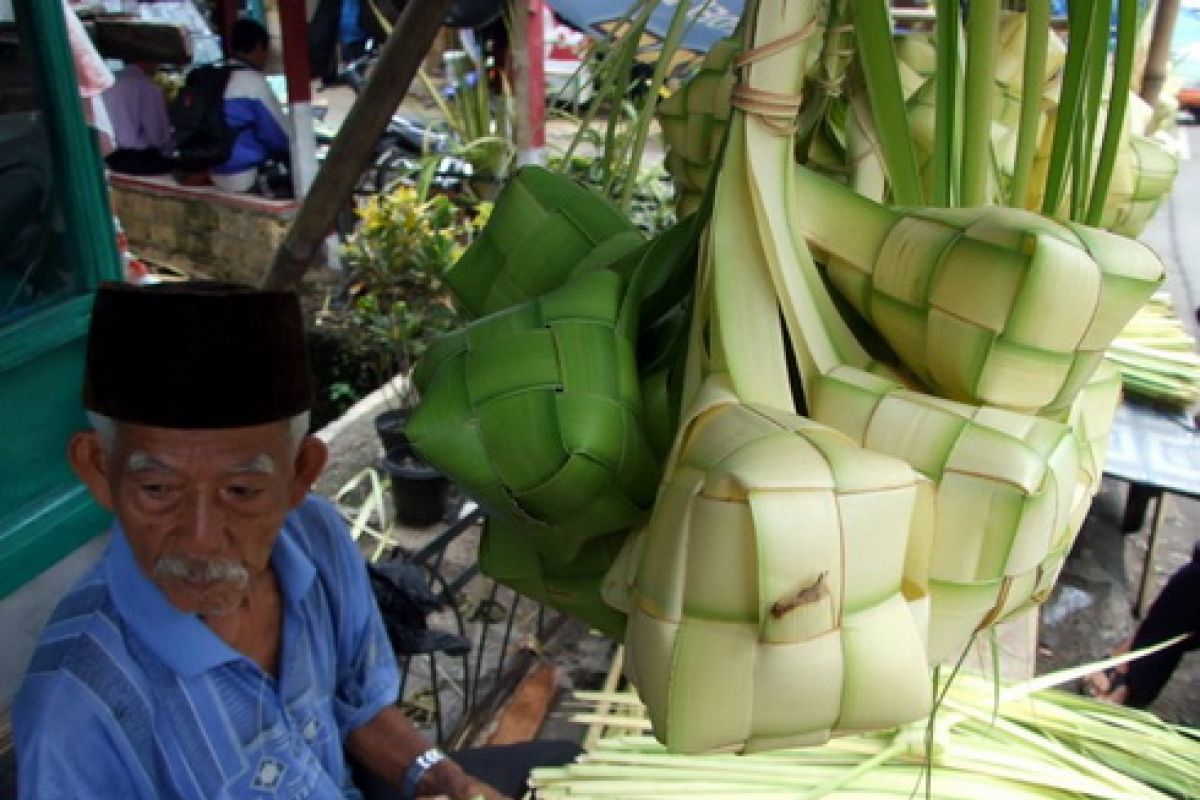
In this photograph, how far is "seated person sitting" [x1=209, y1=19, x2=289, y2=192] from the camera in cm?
490

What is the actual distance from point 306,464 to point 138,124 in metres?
4.83

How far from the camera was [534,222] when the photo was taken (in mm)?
545

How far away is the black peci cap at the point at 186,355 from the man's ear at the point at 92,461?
77 mm

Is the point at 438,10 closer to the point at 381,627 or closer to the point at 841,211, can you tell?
the point at 841,211

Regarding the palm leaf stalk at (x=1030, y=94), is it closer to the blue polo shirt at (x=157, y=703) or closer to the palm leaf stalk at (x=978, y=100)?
the palm leaf stalk at (x=978, y=100)

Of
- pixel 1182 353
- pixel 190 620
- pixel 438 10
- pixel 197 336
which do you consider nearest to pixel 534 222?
pixel 438 10

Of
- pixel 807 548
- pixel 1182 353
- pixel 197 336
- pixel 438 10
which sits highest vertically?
pixel 438 10

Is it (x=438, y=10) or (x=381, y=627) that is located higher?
(x=438, y=10)

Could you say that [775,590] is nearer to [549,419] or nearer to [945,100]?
[549,419]

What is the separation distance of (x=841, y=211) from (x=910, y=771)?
41.7 inches

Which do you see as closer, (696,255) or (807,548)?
(807,548)

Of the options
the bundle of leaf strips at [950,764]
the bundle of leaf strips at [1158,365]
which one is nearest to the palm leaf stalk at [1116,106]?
the bundle of leaf strips at [950,764]

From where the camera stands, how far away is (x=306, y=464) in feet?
3.92

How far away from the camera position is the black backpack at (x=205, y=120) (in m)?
4.88
